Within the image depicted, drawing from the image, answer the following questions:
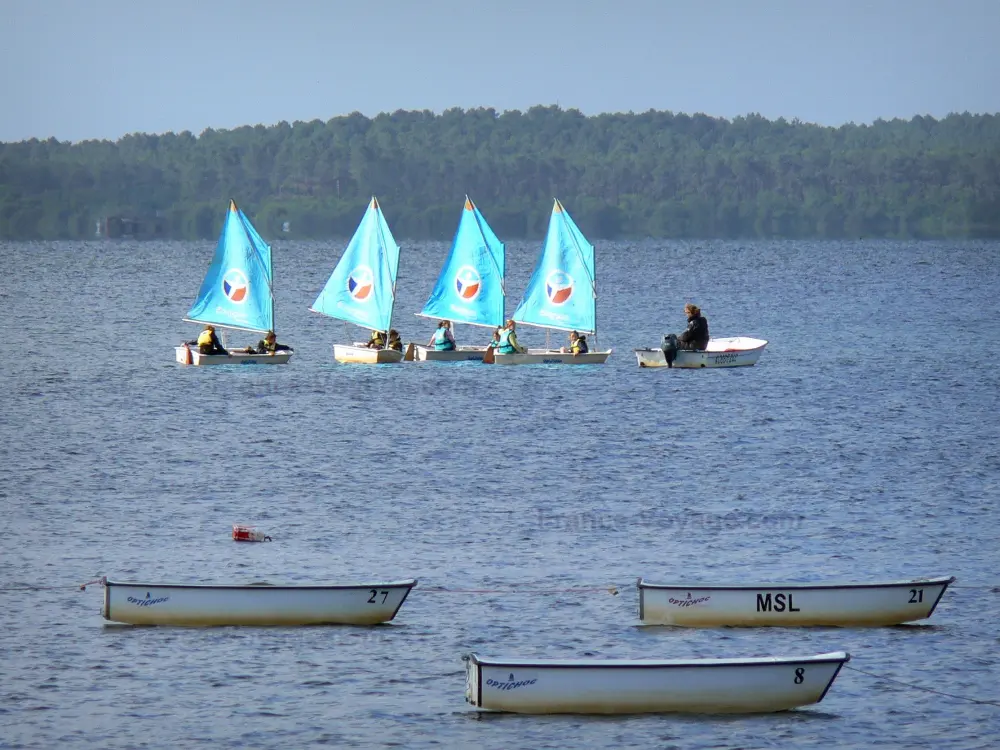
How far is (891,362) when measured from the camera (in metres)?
74.0

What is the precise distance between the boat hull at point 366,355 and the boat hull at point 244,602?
121 ft

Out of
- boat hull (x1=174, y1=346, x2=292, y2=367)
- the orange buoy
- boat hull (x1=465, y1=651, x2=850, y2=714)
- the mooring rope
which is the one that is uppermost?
boat hull (x1=174, y1=346, x2=292, y2=367)

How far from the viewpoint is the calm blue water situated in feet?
78.6

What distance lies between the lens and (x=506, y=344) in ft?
208

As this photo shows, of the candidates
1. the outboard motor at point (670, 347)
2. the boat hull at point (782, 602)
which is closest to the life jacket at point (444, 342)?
the outboard motor at point (670, 347)

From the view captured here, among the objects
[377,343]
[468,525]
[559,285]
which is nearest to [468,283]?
[559,285]

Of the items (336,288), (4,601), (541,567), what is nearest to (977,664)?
(541,567)

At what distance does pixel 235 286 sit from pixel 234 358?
129 inches

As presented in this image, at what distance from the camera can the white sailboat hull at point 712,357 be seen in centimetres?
A: 6425

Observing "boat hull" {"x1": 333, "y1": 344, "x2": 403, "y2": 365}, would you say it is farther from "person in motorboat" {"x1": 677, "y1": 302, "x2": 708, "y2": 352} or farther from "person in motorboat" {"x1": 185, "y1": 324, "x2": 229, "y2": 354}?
"person in motorboat" {"x1": 677, "y1": 302, "x2": 708, "y2": 352}

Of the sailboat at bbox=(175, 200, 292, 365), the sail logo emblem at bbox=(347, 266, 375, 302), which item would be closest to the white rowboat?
the sailboat at bbox=(175, 200, 292, 365)

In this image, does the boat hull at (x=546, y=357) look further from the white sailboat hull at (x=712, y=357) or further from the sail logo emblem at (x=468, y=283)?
the sail logo emblem at (x=468, y=283)

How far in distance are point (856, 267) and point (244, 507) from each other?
16709 centimetres

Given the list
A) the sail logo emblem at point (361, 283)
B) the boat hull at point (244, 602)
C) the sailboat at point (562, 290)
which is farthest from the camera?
the sail logo emblem at point (361, 283)
